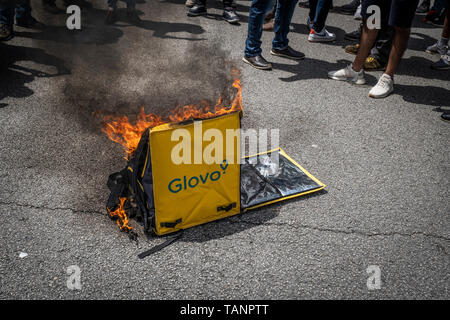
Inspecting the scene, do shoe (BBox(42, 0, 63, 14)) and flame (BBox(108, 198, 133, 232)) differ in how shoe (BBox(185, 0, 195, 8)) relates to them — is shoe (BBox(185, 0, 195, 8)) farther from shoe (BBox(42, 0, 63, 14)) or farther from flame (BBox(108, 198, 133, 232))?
flame (BBox(108, 198, 133, 232))

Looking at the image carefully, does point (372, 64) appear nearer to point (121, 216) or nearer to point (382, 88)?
point (382, 88)

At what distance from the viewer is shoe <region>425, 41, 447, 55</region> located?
18.8ft

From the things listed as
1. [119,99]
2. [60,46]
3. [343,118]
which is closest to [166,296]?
[119,99]

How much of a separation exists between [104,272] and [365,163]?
2607 mm

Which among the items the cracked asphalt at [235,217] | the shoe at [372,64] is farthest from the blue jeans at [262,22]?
the shoe at [372,64]

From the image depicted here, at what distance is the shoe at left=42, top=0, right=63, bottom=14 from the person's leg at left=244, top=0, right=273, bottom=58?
3746mm

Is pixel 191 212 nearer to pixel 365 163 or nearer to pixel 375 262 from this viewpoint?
pixel 375 262

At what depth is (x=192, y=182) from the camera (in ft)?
8.18

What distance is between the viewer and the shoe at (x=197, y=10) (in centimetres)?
667

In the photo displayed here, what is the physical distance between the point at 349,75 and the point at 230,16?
270cm

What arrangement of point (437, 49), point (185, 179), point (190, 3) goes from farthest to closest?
point (190, 3), point (437, 49), point (185, 179)

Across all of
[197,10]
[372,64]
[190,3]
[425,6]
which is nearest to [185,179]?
[372,64]

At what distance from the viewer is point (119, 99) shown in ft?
13.6
